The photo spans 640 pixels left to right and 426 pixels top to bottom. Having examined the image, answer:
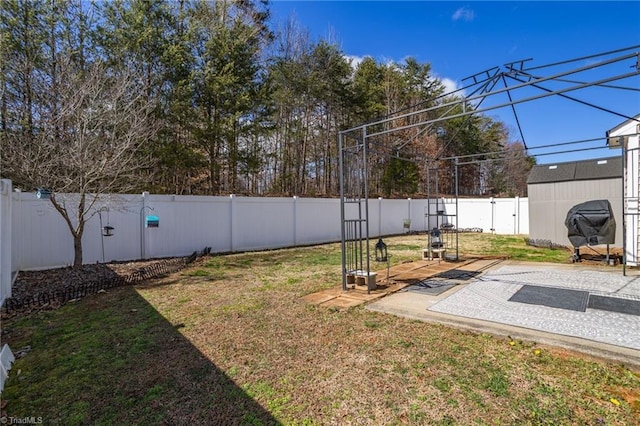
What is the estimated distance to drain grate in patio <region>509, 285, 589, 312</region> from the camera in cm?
398

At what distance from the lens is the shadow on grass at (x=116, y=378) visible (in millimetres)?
2043

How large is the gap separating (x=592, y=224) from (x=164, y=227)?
9612mm

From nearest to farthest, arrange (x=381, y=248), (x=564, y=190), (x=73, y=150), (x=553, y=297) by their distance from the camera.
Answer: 1. (x=553, y=297)
2. (x=73, y=150)
3. (x=381, y=248)
4. (x=564, y=190)

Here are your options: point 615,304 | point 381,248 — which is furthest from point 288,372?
point 615,304

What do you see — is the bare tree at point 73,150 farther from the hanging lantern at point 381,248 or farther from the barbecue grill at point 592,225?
the barbecue grill at point 592,225

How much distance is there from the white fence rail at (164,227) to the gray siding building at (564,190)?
131 inches

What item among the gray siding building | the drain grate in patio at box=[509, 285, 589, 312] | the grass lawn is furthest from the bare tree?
the gray siding building

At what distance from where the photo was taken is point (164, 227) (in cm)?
798

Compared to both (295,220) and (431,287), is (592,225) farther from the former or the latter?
(295,220)

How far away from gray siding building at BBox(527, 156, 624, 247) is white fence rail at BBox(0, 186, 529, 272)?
131 inches

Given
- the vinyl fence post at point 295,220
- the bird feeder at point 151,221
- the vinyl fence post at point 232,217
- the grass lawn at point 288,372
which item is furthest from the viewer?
the vinyl fence post at point 295,220

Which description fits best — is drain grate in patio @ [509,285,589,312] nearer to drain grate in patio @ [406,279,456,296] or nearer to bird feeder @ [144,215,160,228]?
drain grate in patio @ [406,279,456,296]

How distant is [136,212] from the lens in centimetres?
752

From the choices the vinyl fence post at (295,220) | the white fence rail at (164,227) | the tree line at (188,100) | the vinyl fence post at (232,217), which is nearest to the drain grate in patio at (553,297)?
the tree line at (188,100)
